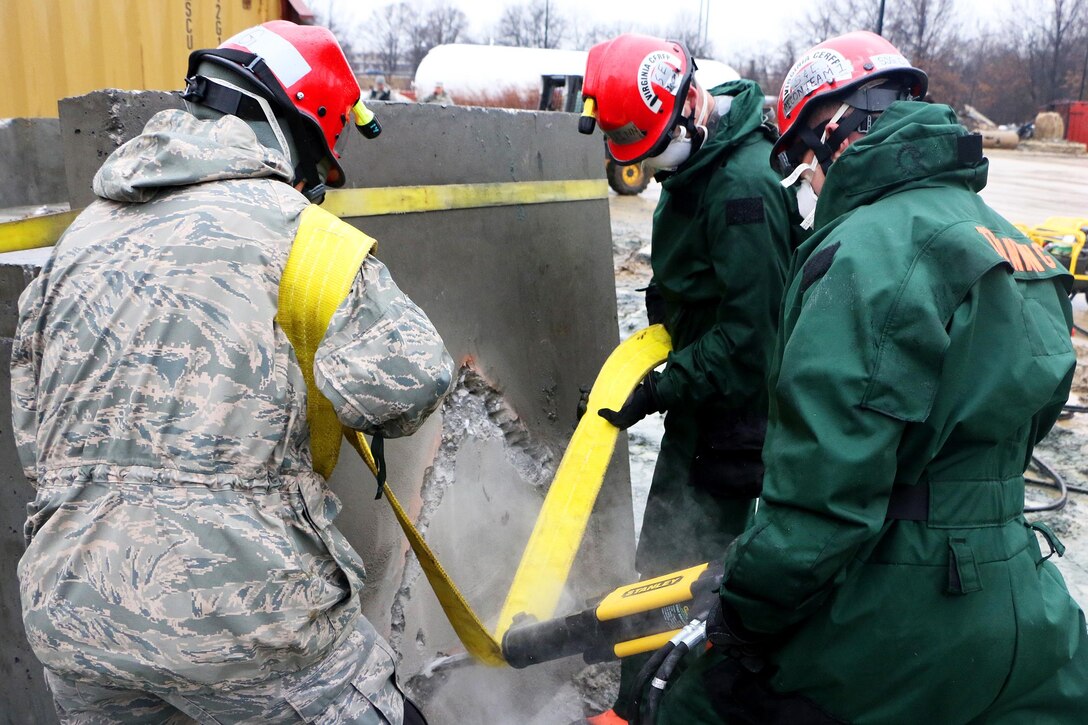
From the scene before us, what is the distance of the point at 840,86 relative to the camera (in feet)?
7.22

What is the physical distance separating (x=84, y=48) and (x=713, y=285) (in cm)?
391

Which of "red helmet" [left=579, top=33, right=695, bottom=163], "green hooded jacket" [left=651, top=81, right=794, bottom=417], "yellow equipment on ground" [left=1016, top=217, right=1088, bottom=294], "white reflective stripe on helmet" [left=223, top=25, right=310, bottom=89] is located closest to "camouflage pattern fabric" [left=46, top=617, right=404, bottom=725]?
"white reflective stripe on helmet" [left=223, top=25, right=310, bottom=89]

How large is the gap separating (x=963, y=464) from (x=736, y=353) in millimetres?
1248

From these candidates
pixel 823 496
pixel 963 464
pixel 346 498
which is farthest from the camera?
pixel 346 498

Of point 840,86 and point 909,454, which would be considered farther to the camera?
point 840,86

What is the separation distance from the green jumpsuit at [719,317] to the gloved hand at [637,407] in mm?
46

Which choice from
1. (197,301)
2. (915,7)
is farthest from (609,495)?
(915,7)

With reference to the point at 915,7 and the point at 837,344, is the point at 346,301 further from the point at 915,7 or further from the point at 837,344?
the point at 915,7

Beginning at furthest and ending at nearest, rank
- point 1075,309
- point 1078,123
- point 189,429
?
point 1078,123, point 1075,309, point 189,429

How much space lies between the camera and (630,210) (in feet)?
54.4

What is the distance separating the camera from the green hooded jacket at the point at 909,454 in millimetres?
1570

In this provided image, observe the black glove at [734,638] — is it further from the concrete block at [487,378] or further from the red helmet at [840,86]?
the concrete block at [487,378]

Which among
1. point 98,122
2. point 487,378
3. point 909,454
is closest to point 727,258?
point 487,378

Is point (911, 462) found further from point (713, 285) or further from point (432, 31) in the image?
point (432, 31)
